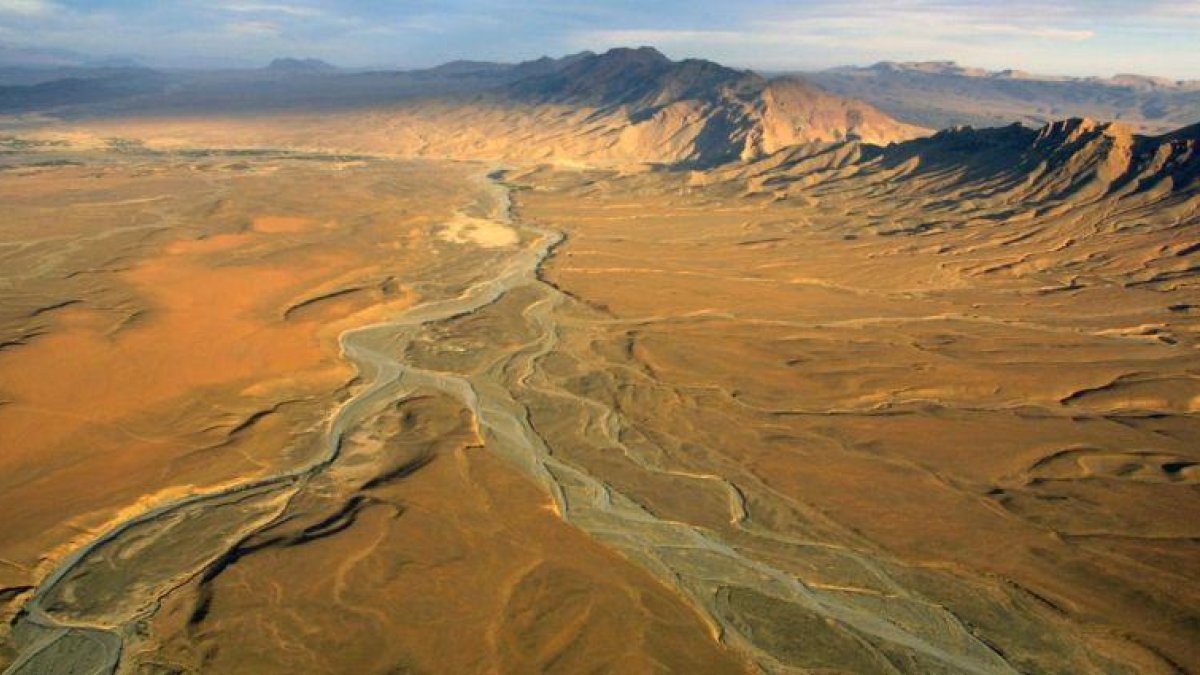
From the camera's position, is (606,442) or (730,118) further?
(730,118)

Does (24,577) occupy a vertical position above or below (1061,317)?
above

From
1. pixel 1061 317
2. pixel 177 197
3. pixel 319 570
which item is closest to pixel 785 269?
pixel 1061 317

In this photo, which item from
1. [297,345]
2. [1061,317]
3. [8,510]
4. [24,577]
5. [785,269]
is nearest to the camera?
[24,577]

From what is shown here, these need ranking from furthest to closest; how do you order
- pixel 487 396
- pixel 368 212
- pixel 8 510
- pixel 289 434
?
pixel 368 212 < pixel 487 396 < pixel 289 434 < pixel 8 510

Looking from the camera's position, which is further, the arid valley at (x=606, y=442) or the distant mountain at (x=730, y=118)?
the distant mountain at (x=730, y=118)

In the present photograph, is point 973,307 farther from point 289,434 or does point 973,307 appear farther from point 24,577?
point 24,577

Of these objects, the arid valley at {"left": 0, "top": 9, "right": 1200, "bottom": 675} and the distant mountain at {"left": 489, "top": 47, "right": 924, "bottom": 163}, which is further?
the distant mountain at {"left": 489, "top": 47, "right": 924, "bottom": 163}

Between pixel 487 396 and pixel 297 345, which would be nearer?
pixel 487 396

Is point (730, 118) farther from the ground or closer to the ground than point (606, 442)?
farther from the ground
